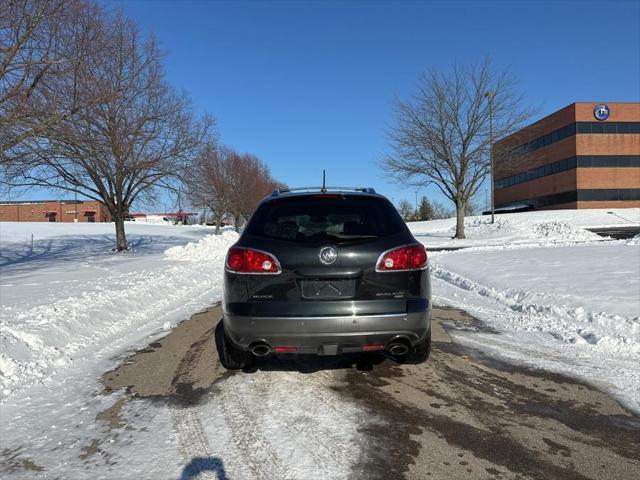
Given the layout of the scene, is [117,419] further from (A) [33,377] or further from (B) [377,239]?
(B) [377,239]

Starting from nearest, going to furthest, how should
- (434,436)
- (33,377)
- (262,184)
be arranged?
(434,436), (33,377), (262,184)

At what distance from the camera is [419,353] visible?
14.5 feet

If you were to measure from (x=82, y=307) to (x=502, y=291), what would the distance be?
24.5 ft

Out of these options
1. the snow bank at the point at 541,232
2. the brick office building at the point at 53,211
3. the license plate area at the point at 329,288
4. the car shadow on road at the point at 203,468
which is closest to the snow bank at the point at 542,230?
the snow bank at the point at 541,232

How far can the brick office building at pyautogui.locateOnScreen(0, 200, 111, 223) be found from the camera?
84.3m

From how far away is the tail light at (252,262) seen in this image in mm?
3787

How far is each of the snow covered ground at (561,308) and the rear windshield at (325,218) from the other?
7.72 feet

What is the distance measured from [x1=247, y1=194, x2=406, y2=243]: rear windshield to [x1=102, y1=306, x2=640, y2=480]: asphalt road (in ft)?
4.51

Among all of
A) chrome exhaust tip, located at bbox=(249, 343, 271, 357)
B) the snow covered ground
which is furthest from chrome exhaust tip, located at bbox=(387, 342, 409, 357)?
the snow covered ground

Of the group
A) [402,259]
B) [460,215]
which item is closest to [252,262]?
[402,259]

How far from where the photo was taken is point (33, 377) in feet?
14.8

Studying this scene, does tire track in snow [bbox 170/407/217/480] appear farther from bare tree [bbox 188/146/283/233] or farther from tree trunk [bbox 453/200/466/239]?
bare tree [bbox 188/146/283/233]

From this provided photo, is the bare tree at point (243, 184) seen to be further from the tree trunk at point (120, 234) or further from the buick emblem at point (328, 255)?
the buick emblem at point (328, 255)

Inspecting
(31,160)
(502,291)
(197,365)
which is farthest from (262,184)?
(197,365)
